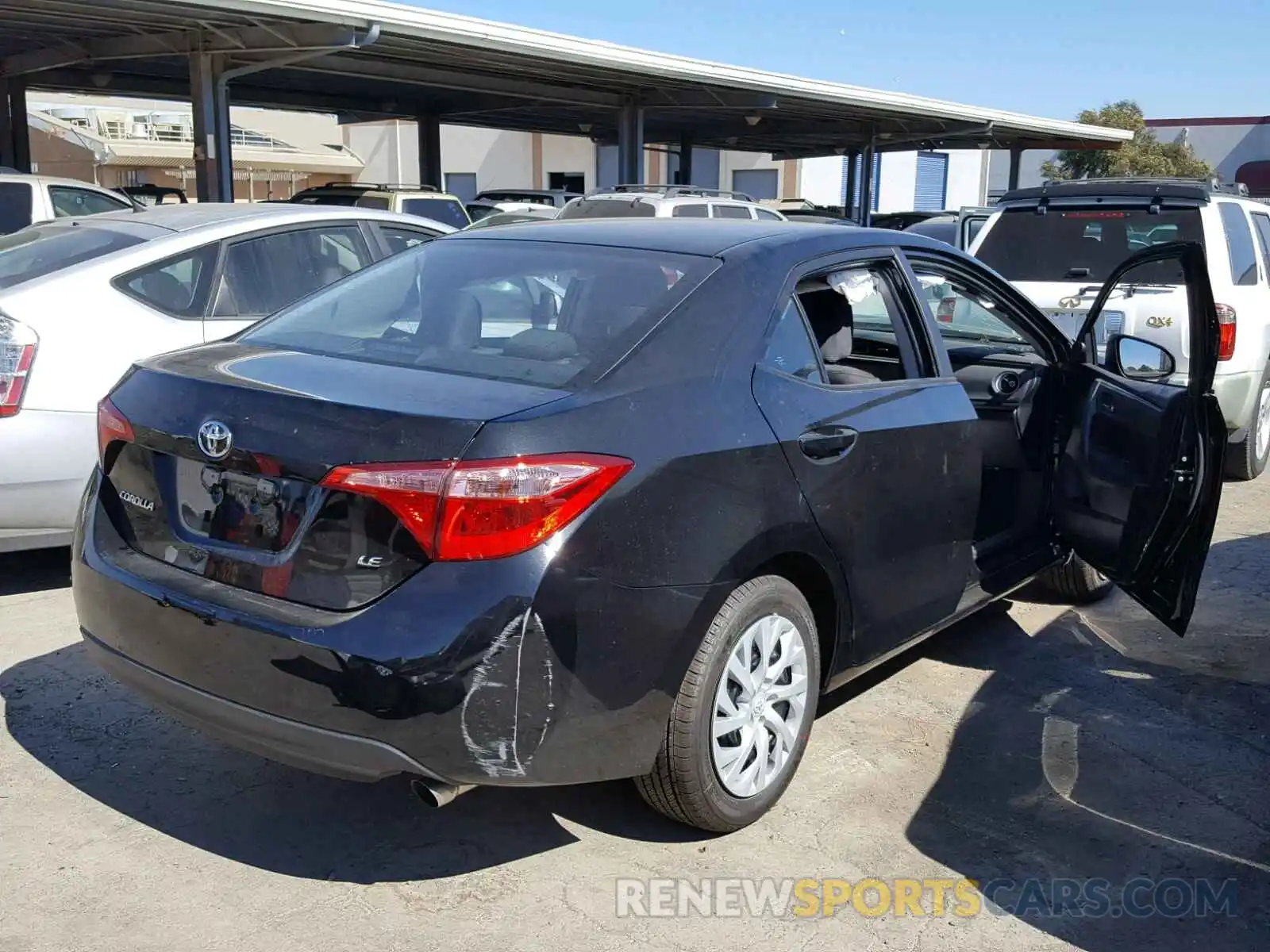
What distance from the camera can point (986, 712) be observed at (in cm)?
436

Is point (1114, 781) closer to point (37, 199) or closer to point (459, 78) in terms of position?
point (37, 199)

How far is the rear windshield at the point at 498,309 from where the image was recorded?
3.27m

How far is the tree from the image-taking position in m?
38.9


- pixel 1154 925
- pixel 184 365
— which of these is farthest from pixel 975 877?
pixel 184 365

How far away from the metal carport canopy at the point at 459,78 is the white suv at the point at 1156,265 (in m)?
9.09

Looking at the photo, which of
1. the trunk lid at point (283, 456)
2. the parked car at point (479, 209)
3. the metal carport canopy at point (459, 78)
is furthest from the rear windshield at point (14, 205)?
the parked car at point (479, 209)

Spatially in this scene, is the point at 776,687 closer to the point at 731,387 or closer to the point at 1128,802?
the point at 731,387

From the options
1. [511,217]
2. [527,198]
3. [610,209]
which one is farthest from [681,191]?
[527,198]

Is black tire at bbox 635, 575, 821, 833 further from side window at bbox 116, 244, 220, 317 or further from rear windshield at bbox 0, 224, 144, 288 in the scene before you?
rear windshield at bbox 0, 224, 144, 288

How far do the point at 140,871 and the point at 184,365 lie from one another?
1333mm

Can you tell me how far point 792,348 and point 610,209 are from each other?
1047 cm

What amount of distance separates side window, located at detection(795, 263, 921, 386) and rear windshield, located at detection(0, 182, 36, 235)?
8420mm

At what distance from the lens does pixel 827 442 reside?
11.5ft

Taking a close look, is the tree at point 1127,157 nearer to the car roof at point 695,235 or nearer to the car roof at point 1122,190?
the car roof at point 1122,190
